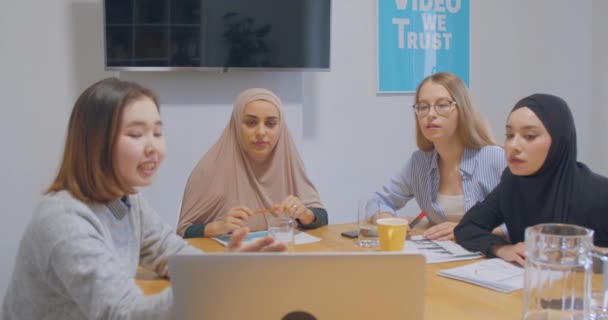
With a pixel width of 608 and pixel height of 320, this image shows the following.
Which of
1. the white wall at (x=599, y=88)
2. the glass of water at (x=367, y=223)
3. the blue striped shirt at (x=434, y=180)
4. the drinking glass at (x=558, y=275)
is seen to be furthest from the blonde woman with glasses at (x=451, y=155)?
the white wall at (x=599, y=88)

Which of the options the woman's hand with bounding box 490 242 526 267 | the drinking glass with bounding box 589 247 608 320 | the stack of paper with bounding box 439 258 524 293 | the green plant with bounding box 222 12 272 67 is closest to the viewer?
the drinking glass with bounding box 589 247 608 320

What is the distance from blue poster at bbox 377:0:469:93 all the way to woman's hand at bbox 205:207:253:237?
1.97 metres

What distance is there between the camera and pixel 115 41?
3047 mm

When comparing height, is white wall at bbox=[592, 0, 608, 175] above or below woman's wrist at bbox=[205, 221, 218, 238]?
above

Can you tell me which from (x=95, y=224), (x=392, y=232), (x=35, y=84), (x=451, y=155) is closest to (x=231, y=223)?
(x=392, y=232)

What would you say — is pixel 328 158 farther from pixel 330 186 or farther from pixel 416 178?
pixel 416 178

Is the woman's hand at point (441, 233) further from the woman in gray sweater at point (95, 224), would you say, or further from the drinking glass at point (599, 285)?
the woman in gray sweater at point (95, 224)

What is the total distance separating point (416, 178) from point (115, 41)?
66.7 inches

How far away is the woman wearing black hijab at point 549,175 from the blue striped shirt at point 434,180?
0.45 meters

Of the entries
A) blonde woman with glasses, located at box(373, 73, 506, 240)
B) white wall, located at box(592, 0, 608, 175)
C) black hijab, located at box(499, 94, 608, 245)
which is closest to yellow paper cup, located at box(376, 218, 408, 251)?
black hijab, located at box(499, 94, 608, 245)

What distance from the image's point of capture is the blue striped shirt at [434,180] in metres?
2.35

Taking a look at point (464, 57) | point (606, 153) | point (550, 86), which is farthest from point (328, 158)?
point (606, 153)

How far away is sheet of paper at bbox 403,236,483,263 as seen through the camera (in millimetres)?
1764

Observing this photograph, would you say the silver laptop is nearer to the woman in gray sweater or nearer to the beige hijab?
the woman in gray sweater
